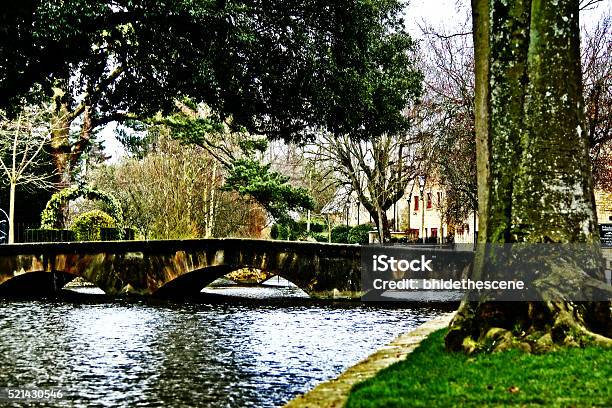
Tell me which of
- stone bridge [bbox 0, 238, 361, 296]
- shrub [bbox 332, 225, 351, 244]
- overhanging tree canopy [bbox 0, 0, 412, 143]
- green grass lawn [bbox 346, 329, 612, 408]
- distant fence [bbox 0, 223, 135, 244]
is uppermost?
overhanging tree canopy [bbox 0, 0, 412, 143]

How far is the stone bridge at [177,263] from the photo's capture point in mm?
24594

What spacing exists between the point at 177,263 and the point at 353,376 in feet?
61.5

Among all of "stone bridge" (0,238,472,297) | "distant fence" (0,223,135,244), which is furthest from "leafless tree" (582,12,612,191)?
"distant fence" (0,223,135,244)

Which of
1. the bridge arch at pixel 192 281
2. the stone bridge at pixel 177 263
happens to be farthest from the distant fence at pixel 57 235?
the bridge arch at pixel 192 281

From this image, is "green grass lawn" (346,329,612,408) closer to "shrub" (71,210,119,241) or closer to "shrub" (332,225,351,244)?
"shrub" (71,210,119,241)

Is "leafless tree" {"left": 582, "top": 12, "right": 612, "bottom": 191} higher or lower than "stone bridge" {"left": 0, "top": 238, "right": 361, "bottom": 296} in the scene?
higher

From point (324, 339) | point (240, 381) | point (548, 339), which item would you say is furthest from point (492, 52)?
point (324, 339)

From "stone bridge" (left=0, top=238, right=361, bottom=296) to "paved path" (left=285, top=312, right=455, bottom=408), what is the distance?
500 inches

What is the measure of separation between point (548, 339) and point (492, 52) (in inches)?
117

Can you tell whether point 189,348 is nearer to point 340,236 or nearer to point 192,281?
point 192,281

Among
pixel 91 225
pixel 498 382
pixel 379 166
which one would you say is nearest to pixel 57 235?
pixel 91 225

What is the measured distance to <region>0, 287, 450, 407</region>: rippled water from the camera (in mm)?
9523

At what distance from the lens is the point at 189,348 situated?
44.5 feet

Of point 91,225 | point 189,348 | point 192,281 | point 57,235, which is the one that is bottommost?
point 189,348
